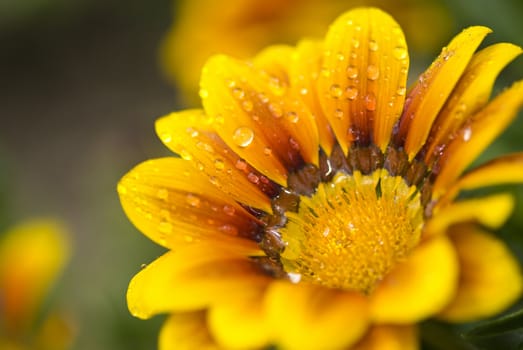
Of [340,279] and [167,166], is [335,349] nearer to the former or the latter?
[340,279]

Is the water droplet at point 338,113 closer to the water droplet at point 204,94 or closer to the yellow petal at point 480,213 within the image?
the water droplet at point 204,94

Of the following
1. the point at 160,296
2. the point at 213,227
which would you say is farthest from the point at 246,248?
the point at 160,296

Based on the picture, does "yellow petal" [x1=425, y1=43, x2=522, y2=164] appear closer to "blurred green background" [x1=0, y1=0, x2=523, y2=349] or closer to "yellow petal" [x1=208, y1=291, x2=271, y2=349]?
"yellow petal" [x1=208, y1=291, x2=271, y2=349]

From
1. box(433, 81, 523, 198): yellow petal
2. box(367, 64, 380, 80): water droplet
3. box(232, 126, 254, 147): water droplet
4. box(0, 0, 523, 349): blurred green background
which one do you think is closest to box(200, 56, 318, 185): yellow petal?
box(232, 126, 254, 147): water droplet

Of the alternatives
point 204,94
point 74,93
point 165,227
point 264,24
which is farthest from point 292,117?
point 74,93

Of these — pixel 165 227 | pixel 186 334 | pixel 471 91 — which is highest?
pixel 471 91

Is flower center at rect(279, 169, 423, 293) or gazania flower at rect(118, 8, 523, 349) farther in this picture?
flower center at rect(279, 169, 423, 293)

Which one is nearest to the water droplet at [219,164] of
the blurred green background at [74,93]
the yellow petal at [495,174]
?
the yellow petal at [495,174]

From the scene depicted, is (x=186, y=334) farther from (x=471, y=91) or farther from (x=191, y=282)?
(x=471, y=91)
